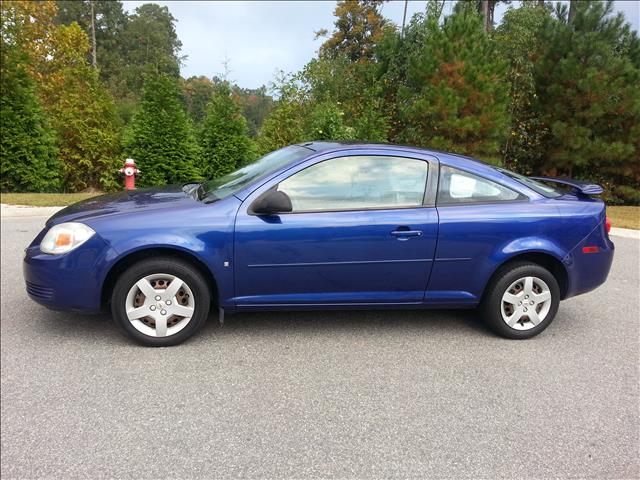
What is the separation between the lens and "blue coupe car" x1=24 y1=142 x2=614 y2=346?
3498 mm

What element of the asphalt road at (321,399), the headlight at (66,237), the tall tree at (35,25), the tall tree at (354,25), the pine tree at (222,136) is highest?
Answer: the tall tree at (354,25)

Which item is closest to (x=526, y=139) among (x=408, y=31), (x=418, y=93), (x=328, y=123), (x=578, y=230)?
(x=418, y=93)

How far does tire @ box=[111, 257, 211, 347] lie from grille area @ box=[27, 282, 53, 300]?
0.45m

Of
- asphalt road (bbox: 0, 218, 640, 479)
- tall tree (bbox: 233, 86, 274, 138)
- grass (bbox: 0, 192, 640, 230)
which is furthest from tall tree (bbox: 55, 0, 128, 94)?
asphalt road (bbox: 0, 218, 640, 479)

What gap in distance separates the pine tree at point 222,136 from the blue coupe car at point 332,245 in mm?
8286

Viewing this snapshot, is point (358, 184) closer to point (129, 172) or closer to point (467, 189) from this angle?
point (467, 189)

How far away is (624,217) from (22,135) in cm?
1447

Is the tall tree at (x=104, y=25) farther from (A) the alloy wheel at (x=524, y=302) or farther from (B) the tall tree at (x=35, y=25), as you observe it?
(A) the alloy wheel at (x=524, y=302)

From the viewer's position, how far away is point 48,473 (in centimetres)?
230

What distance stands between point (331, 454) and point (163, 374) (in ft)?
4.37

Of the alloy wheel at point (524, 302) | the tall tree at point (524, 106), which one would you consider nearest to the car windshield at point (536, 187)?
the alloy wheel at point (524, 302)

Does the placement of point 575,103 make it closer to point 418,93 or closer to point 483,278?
point 418,93

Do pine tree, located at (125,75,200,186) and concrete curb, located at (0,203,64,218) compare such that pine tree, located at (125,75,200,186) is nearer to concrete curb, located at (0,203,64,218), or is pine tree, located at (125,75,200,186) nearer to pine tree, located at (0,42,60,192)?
pine tree, located at (0,42,60,192)

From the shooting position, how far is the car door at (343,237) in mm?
3584
